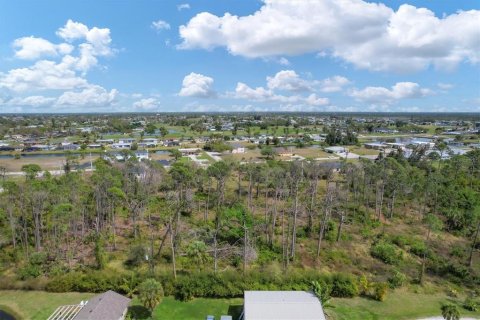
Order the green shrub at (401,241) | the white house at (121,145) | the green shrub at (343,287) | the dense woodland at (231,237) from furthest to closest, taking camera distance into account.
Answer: the white house at (121,145) < the green shrub at (401,241) < the dense woodland at (231,237) < the green shrub at (343,287)

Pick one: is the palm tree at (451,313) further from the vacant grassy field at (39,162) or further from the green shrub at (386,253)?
the vacant grassy field at (39,162)

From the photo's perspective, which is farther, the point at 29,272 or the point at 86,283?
the point at 29,272

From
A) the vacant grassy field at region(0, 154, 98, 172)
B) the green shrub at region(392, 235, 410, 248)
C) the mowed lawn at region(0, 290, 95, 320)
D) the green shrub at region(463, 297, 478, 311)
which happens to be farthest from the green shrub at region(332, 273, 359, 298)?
the vacant grassy field at region(0, 154, 98, 172)

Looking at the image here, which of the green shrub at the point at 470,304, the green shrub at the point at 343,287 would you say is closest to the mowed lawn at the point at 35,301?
the green shrub at the point at 343,287

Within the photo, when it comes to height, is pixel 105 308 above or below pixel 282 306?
below

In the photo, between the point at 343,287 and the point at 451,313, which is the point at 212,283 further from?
the point at 451,313

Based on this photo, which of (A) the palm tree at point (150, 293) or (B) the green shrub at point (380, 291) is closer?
(A) the palm tree at point (150, 293)

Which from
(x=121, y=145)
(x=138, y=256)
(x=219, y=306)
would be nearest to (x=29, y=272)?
(x=138, y=256)

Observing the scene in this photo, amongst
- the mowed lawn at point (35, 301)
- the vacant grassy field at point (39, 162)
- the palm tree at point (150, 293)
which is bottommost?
the mowed lawn at point (35, 301)
